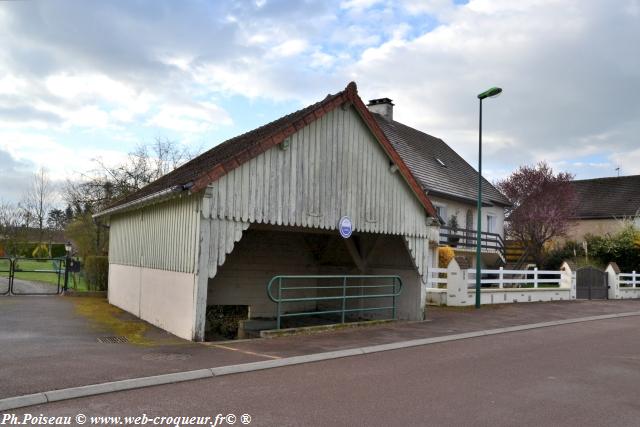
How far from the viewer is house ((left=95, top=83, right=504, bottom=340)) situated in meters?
10.4

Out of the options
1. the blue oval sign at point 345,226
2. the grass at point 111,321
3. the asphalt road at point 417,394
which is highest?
the blue oval sign at point 345,226

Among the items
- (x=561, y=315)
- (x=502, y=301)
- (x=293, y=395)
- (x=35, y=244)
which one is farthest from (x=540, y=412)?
(x=35, y=244)

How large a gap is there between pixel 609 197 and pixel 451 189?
22028 millimetres

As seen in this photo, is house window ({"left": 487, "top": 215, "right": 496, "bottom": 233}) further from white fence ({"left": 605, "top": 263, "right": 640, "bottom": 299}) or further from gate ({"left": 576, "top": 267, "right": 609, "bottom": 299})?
gate ({"left": 576, "top": 267, "right": 609, "bottom": 299})

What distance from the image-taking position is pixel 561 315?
1742 centimetres

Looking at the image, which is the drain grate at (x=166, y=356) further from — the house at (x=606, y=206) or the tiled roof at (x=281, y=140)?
the house at (x=606, y=206)

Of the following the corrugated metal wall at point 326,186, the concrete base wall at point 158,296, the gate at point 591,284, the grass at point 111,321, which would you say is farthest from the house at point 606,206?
the grass at point 111,321

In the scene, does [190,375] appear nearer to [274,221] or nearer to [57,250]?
[274,221]

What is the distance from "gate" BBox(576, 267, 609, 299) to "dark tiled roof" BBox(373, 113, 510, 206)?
21.7 feet

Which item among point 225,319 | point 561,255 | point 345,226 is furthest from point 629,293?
point 225,319

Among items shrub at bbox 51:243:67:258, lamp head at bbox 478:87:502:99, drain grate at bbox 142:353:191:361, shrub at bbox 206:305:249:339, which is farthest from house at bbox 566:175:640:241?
shrub at bbox 51:243:67:258

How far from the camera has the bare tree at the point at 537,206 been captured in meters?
30.8

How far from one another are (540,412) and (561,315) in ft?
40.5

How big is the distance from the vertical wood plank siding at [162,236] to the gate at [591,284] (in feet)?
63.3
